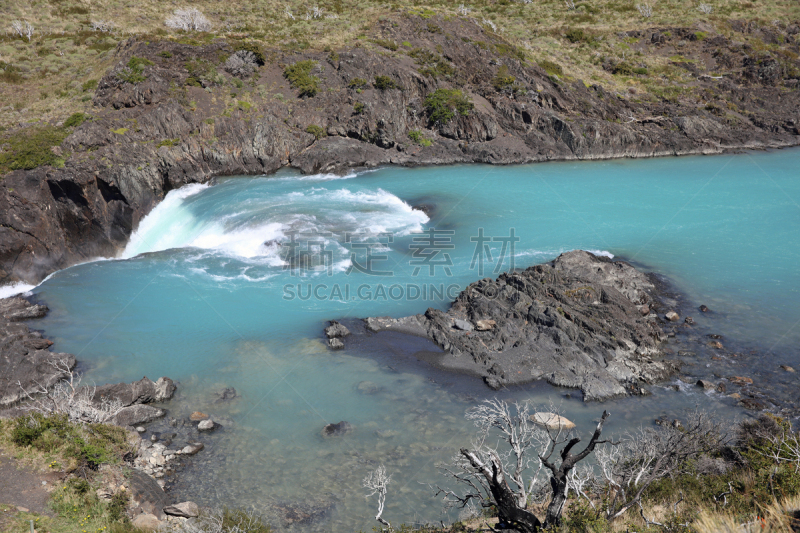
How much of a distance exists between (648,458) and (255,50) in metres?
50.4

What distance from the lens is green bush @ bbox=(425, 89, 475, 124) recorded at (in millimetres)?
49969

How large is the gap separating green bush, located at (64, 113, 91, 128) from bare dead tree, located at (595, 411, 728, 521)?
40.5m

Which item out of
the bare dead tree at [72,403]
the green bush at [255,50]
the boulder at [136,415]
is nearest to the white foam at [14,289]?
the bare dead tree at [72,403]

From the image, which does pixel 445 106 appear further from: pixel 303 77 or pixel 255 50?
pixel 255 50

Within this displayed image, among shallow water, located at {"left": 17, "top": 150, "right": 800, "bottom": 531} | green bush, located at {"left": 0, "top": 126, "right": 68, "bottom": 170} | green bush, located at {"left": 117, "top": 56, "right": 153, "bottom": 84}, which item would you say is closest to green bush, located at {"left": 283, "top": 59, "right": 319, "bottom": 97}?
shallow water, located at {"left": 17, "top": 150, "right": 800, "bottom": 531}

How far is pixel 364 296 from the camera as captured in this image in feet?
86.3

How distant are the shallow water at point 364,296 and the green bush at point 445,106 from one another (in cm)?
679

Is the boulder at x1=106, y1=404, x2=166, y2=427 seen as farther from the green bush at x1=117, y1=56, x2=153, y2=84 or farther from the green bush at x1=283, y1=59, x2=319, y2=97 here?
the green bush at x1=283, y1=59, x2=319, y2=97

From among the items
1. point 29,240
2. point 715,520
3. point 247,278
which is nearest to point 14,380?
point 247,278

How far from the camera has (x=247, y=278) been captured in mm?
27938

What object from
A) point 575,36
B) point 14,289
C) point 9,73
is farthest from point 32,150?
point 575,36

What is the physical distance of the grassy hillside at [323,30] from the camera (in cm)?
4875

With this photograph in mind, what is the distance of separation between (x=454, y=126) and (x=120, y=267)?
32.5m

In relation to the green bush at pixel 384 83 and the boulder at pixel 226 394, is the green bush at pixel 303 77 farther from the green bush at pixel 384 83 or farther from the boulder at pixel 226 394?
the boulder at pixel 226 394
